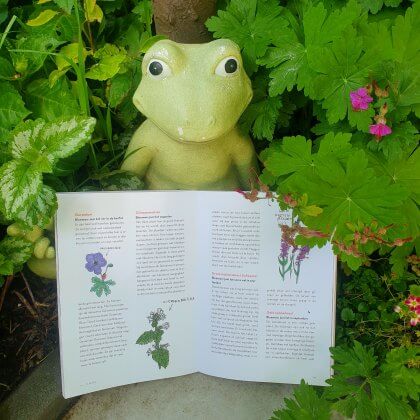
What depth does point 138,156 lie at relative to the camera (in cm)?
130

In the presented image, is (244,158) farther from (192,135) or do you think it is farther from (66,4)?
(66,4)

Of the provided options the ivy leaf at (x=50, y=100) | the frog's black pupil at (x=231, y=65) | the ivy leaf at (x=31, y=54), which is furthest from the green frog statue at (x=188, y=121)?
the ivy leaf at (x=31, y=54)

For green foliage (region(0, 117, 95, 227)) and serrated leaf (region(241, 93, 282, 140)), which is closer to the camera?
green foliage (region(0, 117, 95, 227))

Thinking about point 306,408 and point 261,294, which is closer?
point 306,408

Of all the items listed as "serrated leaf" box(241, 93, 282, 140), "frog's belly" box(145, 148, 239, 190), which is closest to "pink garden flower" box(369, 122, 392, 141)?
→ "serrated leaf" box(241, 93, 282, 140)

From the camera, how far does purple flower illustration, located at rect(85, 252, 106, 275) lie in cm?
120

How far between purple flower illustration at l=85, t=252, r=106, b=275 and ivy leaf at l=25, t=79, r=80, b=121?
40 centimetres

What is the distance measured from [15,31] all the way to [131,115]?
15.6 inches

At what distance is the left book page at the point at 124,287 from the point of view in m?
1.19

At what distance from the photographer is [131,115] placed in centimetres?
145

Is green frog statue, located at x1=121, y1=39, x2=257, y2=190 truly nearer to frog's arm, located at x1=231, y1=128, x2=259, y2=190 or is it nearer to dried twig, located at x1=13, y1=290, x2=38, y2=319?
frog's arm, located at x1=231, y1=128, x2=259, y2=190

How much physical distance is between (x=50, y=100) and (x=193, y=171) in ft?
1.49

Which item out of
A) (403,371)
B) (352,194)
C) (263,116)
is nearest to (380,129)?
(352,194)

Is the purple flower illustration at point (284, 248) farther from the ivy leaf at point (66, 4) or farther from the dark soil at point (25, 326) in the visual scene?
the ivy leaf at point (66, 4)
